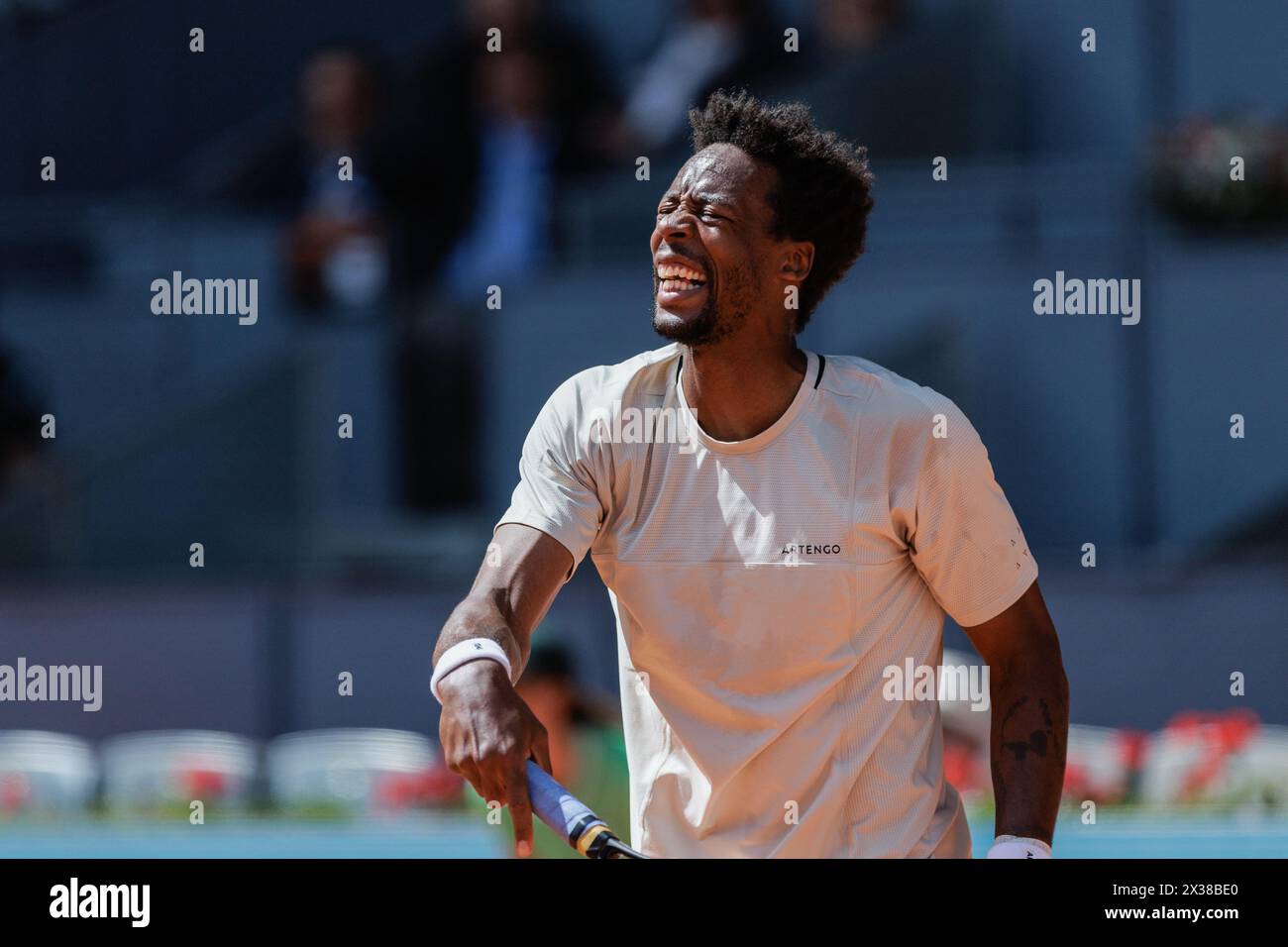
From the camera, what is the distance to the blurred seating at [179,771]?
8117 millimetres

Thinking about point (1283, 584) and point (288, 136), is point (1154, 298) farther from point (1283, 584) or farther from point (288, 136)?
point (288, 136)

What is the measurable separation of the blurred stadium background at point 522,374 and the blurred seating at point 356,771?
2cm

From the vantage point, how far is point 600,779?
5.22 meters

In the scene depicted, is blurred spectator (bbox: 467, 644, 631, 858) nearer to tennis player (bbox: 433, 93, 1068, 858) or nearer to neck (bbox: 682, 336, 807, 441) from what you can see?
tennis player (bbox: 433, 93, 1068, 858)

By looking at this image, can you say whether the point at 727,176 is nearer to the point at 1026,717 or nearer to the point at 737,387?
the point at 737,387

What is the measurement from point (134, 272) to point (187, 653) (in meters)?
1.92

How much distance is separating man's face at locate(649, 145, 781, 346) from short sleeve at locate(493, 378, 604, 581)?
0.81 feet

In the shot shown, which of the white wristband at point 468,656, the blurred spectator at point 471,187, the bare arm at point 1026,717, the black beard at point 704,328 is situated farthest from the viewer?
the blurred spectator at point 471,187

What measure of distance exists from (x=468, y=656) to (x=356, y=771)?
203 inches

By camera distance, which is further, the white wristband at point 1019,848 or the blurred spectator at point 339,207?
the blurred spectator at point 339,207

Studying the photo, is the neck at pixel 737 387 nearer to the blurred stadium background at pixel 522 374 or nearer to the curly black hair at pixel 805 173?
the curly black hair at pixel 805 173

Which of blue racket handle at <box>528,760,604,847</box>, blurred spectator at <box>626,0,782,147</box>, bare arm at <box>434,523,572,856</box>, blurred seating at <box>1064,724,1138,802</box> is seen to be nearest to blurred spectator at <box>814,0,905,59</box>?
blurred spectator at <box>626,0,782,147</box>

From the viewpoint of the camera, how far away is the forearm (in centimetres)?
336

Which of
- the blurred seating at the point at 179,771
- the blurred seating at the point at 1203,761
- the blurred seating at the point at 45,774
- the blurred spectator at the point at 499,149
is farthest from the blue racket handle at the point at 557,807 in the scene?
the blurred spectator at the point at 499,149
